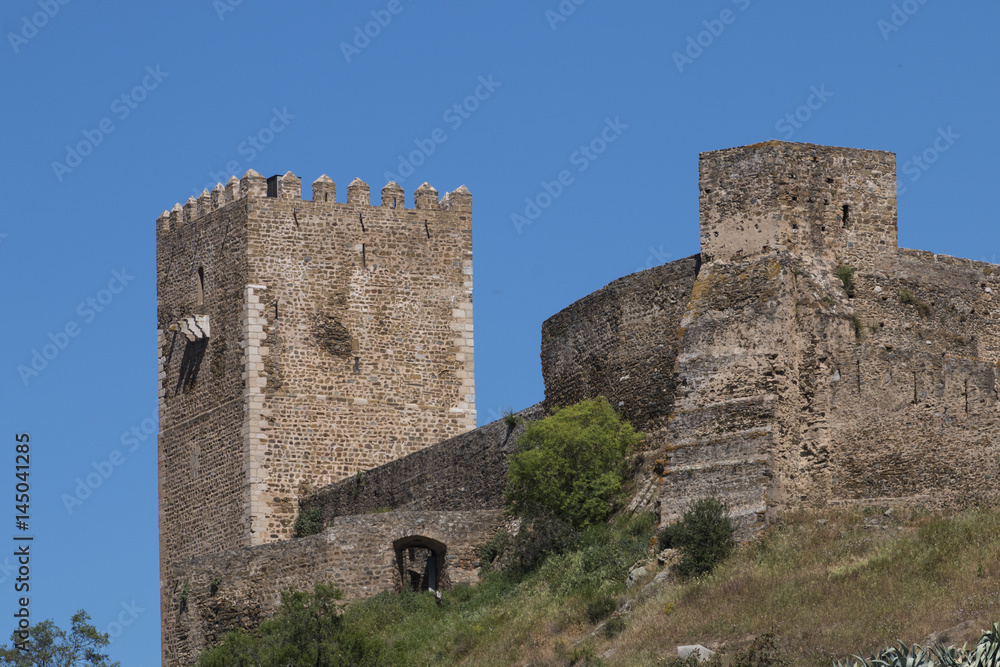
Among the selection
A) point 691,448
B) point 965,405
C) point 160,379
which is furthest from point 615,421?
point 160,379

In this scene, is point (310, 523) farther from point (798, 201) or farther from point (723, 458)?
point (798, 201)

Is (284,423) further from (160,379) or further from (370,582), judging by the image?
(370,582)

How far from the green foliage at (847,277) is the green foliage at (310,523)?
13.9 m

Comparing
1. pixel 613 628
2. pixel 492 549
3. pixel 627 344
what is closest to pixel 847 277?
pixel 627 344

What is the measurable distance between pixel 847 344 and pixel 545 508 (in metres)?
5.96

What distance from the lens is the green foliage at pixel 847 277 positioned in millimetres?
31625

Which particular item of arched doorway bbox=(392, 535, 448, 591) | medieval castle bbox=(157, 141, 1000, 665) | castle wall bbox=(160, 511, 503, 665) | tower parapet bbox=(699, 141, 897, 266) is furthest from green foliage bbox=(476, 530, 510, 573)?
tower parapet bbox=(699, 141, 897, 266)

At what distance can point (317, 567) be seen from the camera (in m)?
35.5

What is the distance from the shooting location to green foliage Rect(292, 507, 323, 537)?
139 feet

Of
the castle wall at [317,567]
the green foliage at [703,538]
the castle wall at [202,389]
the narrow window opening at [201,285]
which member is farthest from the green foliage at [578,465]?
the narrow window opening at [201,285]

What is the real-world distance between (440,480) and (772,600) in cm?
1324

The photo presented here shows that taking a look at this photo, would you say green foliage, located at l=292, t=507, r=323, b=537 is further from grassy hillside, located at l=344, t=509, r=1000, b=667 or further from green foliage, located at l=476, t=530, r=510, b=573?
grassy hillside, located at l=344, t=509, r=1000, b=667

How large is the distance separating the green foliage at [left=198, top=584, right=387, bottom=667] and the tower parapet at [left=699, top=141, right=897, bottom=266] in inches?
285

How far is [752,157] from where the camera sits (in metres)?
31.8
